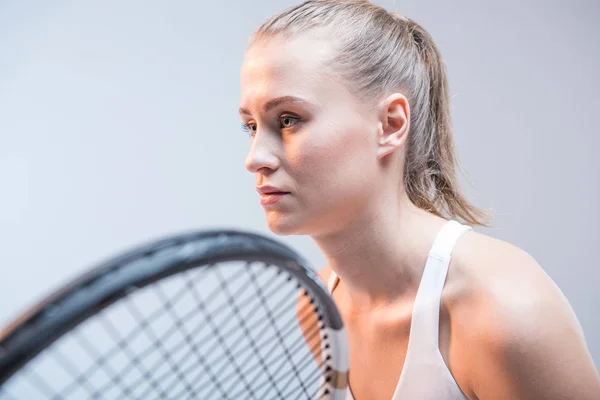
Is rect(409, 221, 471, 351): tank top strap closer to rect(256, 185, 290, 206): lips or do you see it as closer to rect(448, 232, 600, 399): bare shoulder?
rect(448, 232, 600, 399): bare shoulder

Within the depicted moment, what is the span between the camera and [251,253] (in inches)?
14.1

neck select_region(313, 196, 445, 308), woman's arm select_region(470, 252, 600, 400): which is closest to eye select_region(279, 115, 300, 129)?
neck select_region(313, 196, 445, 308)

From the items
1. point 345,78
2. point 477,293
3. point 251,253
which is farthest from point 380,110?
point 251,253

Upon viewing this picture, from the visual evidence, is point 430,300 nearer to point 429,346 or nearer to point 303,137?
point 429,346

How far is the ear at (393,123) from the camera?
24.7 inches

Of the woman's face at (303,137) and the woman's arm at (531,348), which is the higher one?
the woman's face at (303,137)

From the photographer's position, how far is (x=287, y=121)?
60cm

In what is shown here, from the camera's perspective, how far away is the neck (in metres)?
0.65

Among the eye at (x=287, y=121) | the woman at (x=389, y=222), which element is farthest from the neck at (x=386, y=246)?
the eye at (x=287, y=121)

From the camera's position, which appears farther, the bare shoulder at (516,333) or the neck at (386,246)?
the neck at (386,246)

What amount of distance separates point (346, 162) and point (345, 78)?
0.08m

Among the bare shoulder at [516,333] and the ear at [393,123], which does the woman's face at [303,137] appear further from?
the bare shoulder at [516,333]

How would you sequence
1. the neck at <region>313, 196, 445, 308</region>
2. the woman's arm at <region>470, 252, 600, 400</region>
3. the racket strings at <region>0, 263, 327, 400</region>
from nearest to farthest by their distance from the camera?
the racket strings at <region>0, 263, 327, 400</region>, the woman's arm at <region>470, 252, 600, 400</region>, the neck at <region>313, 196, 445, 308</region>

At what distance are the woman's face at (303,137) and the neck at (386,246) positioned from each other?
4 centimetres
